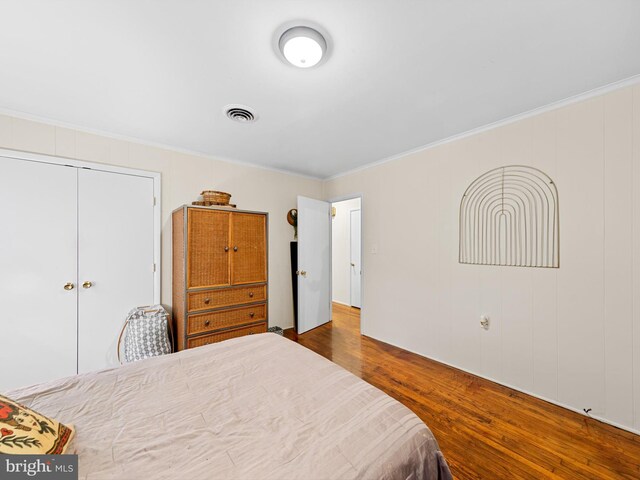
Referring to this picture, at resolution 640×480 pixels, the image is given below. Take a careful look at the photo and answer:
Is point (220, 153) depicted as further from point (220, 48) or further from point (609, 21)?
point (609, 21)

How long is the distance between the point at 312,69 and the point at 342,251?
4062 mm

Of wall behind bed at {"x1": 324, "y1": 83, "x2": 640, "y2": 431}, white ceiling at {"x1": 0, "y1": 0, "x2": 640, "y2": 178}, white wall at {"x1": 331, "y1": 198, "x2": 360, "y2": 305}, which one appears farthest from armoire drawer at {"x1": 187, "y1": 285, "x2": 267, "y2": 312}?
white wall at {"x1": 331, "y1": 198, "x2": 360, "y2": 305}

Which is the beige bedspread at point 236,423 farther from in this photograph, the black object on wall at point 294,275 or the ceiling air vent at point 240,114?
the black object on wall at point 294,275

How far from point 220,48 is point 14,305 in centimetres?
262

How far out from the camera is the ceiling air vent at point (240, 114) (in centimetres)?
200

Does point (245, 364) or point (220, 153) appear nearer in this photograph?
point (245, 364)

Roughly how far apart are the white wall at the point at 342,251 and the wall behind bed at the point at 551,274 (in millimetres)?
2131

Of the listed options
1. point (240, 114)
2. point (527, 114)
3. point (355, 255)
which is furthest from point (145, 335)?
point (527, 114)

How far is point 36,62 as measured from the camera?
1.49 meters

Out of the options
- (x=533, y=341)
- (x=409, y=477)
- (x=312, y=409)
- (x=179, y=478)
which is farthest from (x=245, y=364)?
(x=533, y=341)

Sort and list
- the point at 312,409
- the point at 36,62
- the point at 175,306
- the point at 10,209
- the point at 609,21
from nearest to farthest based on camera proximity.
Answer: the point at 312,409
the point at 609,21
the point at 36,62
the point at 10,209
the point at 175,306

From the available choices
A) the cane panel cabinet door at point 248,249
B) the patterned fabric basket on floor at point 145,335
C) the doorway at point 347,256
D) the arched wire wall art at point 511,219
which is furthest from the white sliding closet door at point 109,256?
the arched wire wall art at point 511,219

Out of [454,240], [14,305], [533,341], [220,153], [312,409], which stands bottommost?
Answer: [533,341]

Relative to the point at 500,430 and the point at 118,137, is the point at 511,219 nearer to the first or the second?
the point at 500,430
